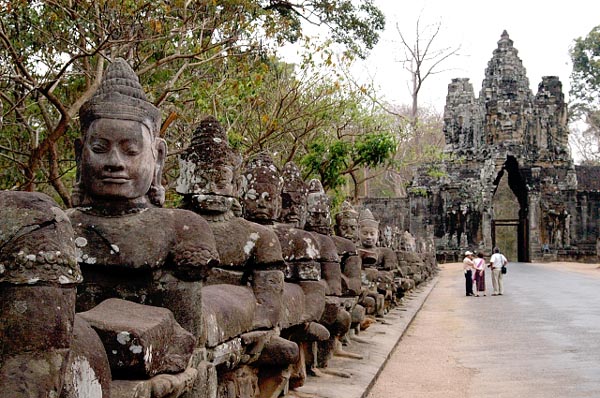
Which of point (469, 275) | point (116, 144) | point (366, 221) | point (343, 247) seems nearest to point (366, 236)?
point (366, 221)

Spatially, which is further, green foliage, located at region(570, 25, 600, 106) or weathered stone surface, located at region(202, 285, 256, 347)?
green foliage, located at region(570, 25, 600, 106)

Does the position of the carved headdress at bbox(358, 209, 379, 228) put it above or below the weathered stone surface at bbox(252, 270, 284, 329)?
above

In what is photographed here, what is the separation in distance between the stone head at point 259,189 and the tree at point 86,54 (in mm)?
3672

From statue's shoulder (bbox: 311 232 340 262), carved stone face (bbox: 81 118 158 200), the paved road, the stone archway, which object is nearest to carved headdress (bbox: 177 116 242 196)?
carved stone face (bbox: 81 118 158 200)

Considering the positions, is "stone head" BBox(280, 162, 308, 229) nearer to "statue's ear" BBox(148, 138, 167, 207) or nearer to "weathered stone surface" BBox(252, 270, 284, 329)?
"weathered stone surface" BBox(252, 270, 284, 329)

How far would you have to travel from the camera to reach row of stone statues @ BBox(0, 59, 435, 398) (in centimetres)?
237

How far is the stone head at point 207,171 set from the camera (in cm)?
487

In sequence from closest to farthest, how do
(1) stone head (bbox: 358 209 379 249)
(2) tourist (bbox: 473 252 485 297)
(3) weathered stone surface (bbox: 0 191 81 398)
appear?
(3) weathered stone surface (bbox: 0 191 81 398) < (1) stone head (bbox: 358 209 379 249) < (2) tourist (bbox: 473 252 485 297)

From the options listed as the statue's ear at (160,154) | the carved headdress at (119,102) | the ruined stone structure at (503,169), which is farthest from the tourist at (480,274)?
the ruined stone structure at (503,169)

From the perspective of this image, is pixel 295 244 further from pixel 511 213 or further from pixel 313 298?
pixel 511 213

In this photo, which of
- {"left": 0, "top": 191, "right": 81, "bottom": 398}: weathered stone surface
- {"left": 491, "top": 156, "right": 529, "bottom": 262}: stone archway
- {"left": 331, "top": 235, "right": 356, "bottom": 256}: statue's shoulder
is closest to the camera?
{"left": 0, "top": 191, "right": 81, "bottom": 398}: weathered stone surface

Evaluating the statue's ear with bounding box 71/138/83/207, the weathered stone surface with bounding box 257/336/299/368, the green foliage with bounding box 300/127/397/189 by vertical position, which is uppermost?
the green foliage with bounding box 300/127/397/189

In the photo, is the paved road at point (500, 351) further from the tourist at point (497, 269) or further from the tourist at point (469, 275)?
the tourist at point (469, 275)

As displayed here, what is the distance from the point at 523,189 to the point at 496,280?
2533 centimetres
